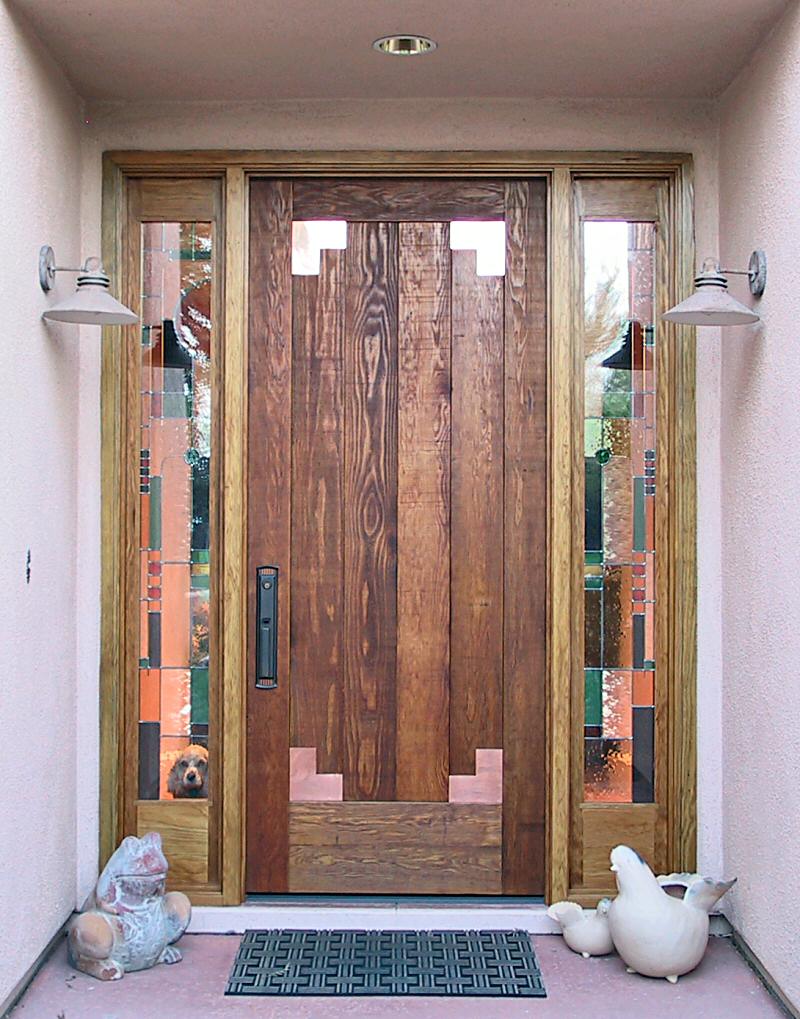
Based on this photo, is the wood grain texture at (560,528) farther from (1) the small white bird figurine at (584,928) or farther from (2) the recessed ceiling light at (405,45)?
(2) the recessed ceiling light at (405,45)

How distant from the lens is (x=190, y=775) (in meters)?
3.43

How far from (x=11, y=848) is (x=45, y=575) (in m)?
0.67

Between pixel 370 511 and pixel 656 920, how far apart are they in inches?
52.6

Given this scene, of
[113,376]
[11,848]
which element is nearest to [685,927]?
[11,848]

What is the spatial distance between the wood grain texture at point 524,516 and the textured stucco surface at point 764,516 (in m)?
0.51

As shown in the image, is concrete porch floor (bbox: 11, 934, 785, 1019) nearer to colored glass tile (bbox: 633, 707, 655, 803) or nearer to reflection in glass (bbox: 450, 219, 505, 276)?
colored glass tile (bbox: 633, 707, 655, 803)

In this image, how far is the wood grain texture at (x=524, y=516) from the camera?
11.3 feet

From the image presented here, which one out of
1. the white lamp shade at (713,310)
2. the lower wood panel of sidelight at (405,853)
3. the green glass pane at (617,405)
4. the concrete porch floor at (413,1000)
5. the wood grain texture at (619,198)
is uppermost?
the wood grain texture at (619,198)

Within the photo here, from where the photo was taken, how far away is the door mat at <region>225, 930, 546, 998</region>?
2959mm

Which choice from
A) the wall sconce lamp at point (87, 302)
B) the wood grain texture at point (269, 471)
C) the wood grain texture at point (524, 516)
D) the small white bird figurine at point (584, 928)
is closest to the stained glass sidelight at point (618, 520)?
the wood grain texture at point (524, 516)

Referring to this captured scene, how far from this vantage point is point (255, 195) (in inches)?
135

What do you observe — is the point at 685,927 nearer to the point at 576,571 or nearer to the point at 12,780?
the point at 576,571

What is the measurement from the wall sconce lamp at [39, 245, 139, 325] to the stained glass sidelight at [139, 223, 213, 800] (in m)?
0.41

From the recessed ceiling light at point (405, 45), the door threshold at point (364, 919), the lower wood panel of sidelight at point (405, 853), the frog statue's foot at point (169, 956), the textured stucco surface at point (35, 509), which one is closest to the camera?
the textured stucco surface at point (35, 509)
